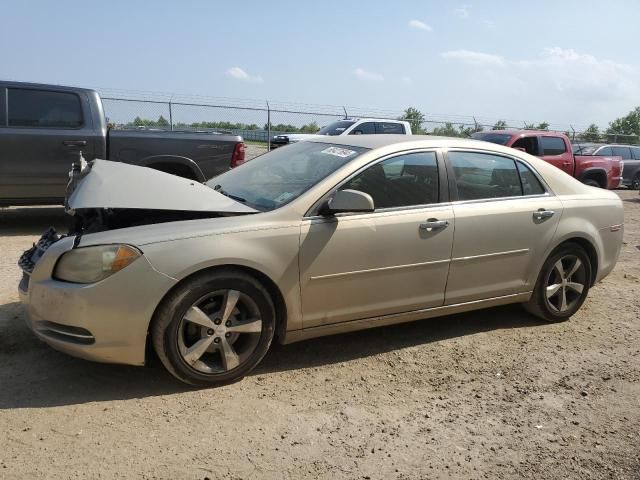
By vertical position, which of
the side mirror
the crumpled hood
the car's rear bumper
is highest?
the crumpled hood

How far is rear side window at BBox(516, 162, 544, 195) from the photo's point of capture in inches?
181

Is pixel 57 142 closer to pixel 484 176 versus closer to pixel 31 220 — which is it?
pixel 31 220

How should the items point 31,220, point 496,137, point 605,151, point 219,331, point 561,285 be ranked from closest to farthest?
point 219,331, point 561,285, point 31,220, point 496,137, point 605,151

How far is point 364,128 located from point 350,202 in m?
13.2

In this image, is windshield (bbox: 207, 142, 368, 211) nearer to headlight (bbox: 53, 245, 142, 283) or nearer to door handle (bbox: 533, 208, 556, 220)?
headlight (bbox: 53, 245, 142, 283)

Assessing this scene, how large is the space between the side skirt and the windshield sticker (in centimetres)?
117

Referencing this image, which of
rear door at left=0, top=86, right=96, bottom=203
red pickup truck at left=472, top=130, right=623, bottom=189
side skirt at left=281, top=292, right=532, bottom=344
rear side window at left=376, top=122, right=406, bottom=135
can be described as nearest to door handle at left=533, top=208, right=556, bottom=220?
side skirt at left=281, top=292, right=532, bottom=344

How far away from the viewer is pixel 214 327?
3.36 metres

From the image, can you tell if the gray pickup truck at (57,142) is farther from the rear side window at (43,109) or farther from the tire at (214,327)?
the tire at (214,327)

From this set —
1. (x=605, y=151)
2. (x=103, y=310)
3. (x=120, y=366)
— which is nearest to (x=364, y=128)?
(x=605, y=151)

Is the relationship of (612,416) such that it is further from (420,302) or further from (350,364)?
(350,364)

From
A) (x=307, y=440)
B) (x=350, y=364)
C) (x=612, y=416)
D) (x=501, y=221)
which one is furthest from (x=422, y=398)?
(x=501, y=221)

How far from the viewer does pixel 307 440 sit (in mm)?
2961

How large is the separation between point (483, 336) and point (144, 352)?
262cm
